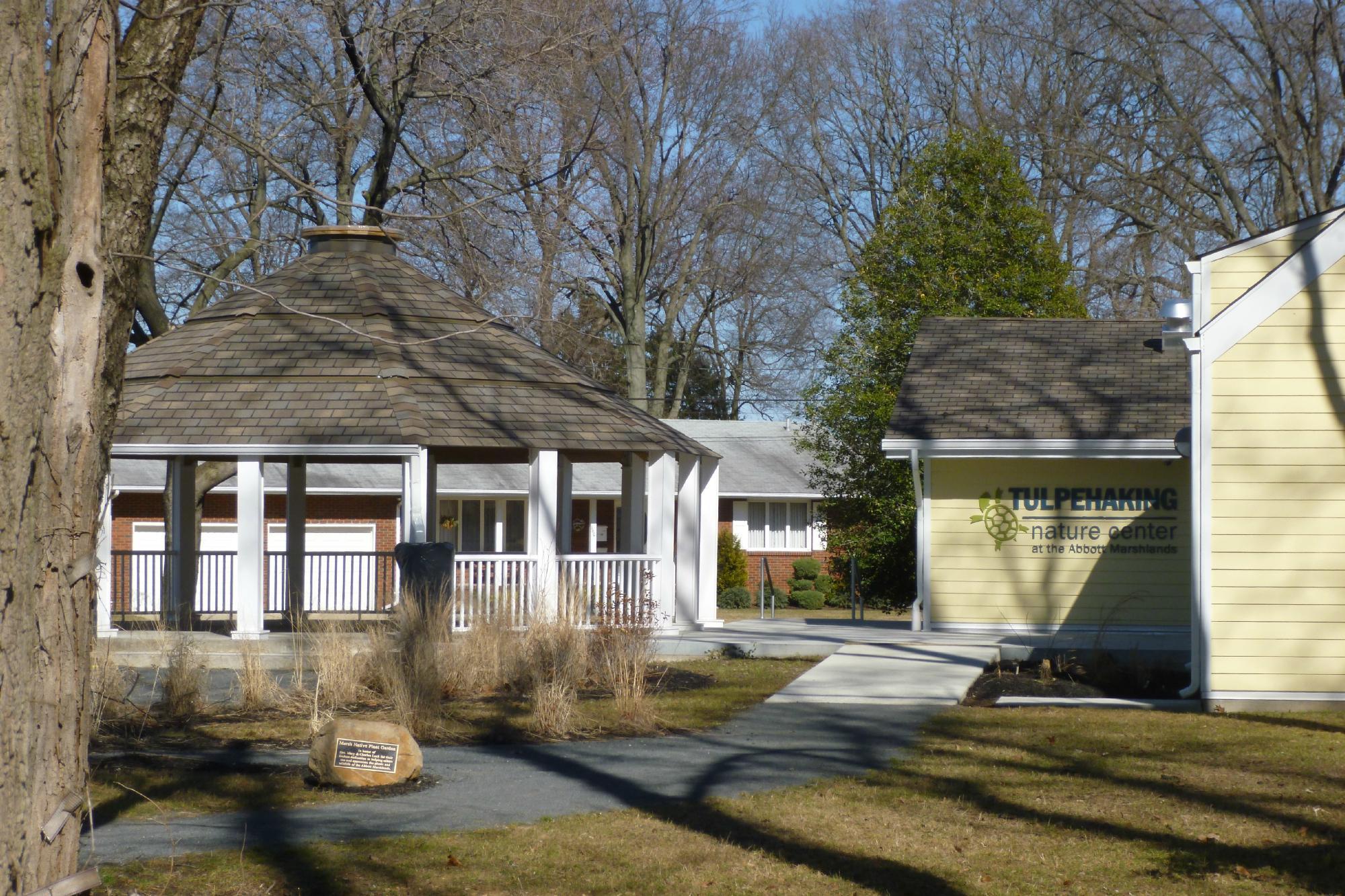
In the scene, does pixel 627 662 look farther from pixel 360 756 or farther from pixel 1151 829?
pixel 1151 829

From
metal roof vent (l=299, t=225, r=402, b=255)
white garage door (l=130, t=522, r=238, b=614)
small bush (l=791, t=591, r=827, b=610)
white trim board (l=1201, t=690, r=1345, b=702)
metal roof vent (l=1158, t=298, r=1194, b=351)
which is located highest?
metal roof vent (l=299, t=225, r=402, b=255)

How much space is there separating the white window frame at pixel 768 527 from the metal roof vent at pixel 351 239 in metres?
18.5

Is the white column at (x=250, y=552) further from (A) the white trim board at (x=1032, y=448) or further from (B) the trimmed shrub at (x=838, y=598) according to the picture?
(B) the trimmed shrub at (x=838, y=598)

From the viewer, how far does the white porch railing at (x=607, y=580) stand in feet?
52.5

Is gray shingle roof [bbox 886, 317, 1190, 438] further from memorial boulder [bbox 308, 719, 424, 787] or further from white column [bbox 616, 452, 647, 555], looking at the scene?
memorial boulder [bbox 308, 719, 424, 787]

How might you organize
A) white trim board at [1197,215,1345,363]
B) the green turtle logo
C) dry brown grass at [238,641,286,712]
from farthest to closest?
the green turtle logo, dry brown grass at [238,641,286,712], white trim board at [1197,215,1345,363]

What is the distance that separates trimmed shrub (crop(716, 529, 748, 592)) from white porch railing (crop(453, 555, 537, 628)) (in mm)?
17397

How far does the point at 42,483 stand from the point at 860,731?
7905mm

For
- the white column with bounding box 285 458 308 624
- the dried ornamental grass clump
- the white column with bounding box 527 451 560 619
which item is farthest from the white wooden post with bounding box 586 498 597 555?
the dried ornamental grass clump

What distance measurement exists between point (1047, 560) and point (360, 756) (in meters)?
11.8

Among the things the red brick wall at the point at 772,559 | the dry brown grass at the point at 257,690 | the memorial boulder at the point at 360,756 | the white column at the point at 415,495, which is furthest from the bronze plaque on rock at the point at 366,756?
the red brick wall at the point at 772,559

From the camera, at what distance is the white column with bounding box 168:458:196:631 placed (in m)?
19.6

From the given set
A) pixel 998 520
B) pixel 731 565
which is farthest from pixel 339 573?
pixel 998 520

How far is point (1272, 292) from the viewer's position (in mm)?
11914
